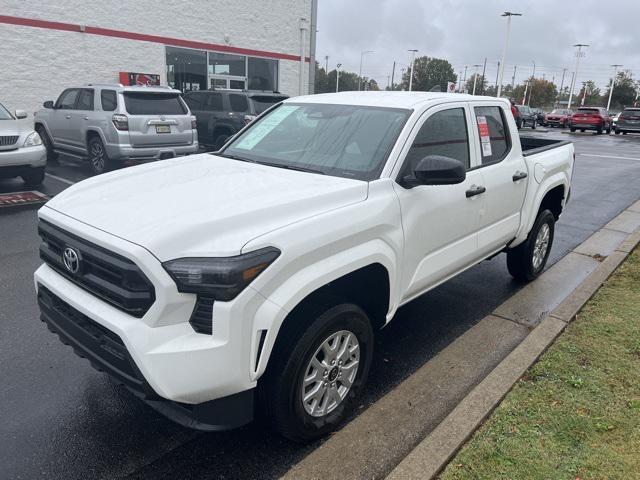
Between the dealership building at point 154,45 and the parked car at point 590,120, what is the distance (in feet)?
63.5

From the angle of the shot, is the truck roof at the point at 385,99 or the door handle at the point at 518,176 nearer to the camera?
the truck roof at the point at 385,99

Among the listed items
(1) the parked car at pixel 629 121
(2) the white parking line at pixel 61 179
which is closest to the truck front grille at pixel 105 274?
(2) the white parking line at pixel 61 179

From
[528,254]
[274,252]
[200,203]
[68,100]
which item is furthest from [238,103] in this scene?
[274,252]

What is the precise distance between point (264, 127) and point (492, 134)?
1.90 meters

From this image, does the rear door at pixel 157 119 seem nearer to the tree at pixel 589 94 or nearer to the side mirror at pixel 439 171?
the side mirror at pixel 439 171

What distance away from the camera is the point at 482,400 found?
10.5 ft

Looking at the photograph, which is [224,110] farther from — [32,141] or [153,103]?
[32,141]

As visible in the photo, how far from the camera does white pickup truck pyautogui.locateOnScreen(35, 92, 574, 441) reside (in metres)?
2.29

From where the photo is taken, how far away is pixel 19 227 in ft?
22.7

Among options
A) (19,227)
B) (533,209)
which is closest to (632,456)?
(533,209)

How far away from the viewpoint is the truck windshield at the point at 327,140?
11.0 feet

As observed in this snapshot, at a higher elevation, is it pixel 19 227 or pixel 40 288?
pixel 40 288

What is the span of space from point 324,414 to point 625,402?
1.88 m

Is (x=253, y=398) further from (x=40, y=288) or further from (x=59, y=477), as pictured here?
(x=40, y=288)
